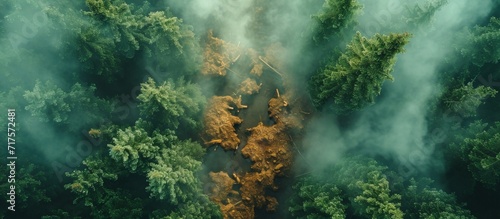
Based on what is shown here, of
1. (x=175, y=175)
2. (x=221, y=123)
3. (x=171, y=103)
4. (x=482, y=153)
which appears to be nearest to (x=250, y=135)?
(x=221, y=123)

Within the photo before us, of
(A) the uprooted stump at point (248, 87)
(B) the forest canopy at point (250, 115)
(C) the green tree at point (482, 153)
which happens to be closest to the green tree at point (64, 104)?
(B) the forest canopy at point (250, 115)

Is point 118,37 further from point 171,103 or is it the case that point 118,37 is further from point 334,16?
point 334,16

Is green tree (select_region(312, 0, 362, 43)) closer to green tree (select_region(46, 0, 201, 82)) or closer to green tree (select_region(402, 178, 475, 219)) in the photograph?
green tree (select_region(46, 0, 201, 82))

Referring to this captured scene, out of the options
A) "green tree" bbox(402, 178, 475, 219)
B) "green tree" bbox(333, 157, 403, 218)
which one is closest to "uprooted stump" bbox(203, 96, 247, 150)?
"green tree" bbox(333, 157, 403, 218)

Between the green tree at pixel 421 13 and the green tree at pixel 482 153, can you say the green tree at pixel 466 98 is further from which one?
the green tree at pixel 421 13

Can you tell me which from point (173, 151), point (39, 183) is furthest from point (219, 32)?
point (39, 183)

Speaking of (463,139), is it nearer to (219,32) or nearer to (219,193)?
(219,193)
